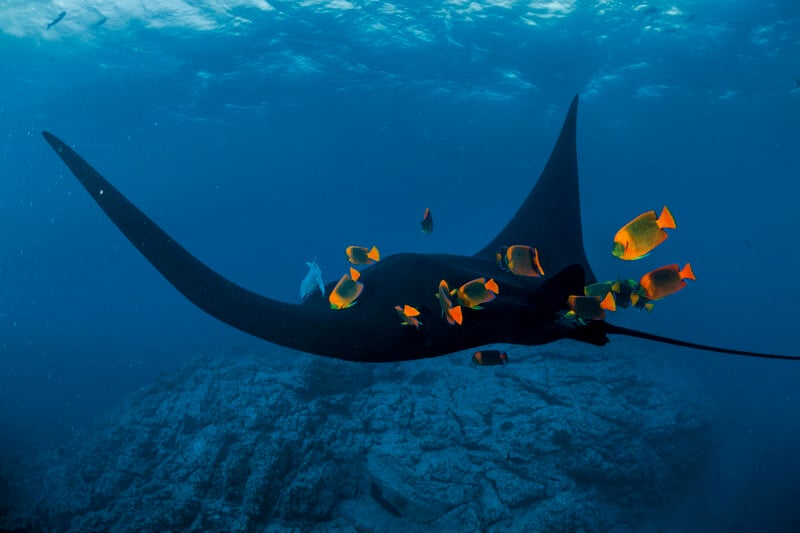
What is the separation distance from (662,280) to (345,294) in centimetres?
244

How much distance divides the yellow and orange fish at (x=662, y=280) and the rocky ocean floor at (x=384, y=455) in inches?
186

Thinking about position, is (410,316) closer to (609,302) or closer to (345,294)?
(345,294)

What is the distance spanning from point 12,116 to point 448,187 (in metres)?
43.7

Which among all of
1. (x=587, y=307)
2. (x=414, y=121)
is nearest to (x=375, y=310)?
(x=587, y=307)

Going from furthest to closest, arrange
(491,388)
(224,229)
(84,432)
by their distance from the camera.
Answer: (224,229) → (84,432) → (491,388)

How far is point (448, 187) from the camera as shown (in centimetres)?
5659

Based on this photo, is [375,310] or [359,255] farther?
[359,255]

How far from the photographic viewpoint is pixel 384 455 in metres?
6.95

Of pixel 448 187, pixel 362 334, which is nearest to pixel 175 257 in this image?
pixel 362 334

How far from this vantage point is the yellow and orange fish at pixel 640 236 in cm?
318

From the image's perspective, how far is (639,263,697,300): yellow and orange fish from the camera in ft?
10.3

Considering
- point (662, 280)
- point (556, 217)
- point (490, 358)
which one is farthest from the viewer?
point (556, 217)

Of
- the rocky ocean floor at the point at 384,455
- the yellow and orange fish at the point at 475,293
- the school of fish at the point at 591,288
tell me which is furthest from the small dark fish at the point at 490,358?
the rocky ocean floor at the point at 384,455

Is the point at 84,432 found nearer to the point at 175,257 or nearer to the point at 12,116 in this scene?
the point at 175,257
